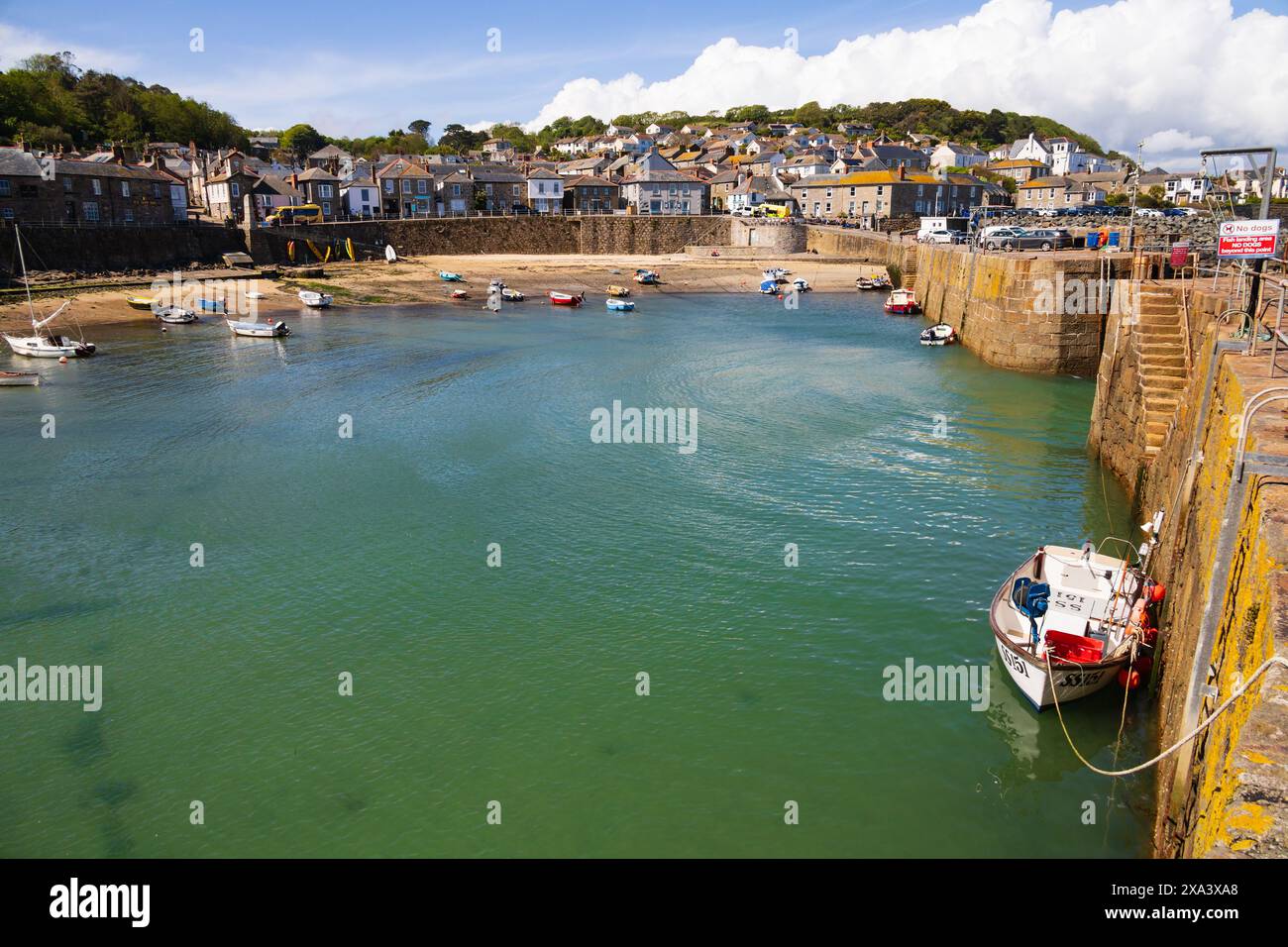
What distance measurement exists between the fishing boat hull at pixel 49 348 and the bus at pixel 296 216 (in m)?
35.2

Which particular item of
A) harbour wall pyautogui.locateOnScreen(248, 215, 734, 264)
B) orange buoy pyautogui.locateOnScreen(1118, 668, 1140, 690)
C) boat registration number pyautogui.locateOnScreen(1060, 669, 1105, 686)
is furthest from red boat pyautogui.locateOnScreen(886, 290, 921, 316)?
boat registration number pyautogui.locateOnScreen(1060, 669, 1105, 686)

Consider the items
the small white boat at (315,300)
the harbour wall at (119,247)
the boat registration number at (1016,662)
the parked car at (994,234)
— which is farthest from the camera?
the small white boat at (315,300)

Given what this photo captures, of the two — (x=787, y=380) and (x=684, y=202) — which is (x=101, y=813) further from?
(x=684, y=202)

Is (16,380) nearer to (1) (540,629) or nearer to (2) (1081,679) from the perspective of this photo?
(1) (540,629)

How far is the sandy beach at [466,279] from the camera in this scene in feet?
189

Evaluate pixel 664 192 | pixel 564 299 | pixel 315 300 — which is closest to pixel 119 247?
pixel 315 300

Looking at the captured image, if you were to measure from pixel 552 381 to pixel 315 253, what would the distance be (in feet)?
166

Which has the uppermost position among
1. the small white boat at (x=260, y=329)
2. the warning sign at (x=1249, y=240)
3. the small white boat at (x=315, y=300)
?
the warning sign at (x=1249, y=240)

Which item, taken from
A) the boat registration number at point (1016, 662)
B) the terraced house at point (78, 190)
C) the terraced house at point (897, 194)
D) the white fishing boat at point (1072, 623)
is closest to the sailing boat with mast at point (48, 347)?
the terraced house at point (78, 190)

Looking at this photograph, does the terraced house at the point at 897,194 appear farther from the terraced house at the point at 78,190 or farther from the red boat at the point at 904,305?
the terraced house at the point at 78,190

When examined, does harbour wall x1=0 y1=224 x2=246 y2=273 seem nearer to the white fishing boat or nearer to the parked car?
the parked car

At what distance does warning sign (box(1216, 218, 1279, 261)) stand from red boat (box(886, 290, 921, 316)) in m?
43.2

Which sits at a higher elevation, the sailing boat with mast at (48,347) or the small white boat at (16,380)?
the sailing boat with mast at (48,347)

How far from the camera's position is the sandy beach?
5753 cm
